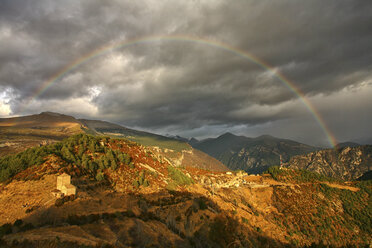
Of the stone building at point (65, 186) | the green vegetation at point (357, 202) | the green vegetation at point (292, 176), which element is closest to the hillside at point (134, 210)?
the green vegetation at point (357, 202)

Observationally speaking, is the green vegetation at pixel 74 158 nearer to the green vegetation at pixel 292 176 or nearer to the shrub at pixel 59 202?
the shrub at pixel 59 202

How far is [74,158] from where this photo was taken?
1451 inches

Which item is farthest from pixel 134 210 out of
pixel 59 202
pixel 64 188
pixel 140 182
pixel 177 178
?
pixel 177 178

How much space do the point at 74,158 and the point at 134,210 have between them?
19.0 metres

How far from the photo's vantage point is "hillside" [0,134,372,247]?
1822 cm

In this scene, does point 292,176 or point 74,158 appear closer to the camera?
point 74,158

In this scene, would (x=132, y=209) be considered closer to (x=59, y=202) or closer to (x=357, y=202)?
(x=59, y=202)

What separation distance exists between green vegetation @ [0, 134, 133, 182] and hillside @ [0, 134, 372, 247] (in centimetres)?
16

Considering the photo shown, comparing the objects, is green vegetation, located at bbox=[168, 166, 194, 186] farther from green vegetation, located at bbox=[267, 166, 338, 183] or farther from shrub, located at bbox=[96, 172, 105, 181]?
green vegetation, located at bbox=[267, 166, 338, 183]

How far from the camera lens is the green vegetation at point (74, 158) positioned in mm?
29506

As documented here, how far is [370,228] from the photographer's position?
75438 millimetres

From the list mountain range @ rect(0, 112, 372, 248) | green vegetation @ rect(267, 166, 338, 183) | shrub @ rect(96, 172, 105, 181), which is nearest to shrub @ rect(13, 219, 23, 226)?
mountain range @ rect(0, 112, 372, 248)

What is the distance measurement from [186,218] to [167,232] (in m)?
7.16

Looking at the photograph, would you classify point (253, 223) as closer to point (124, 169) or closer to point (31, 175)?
point (124, 169)
